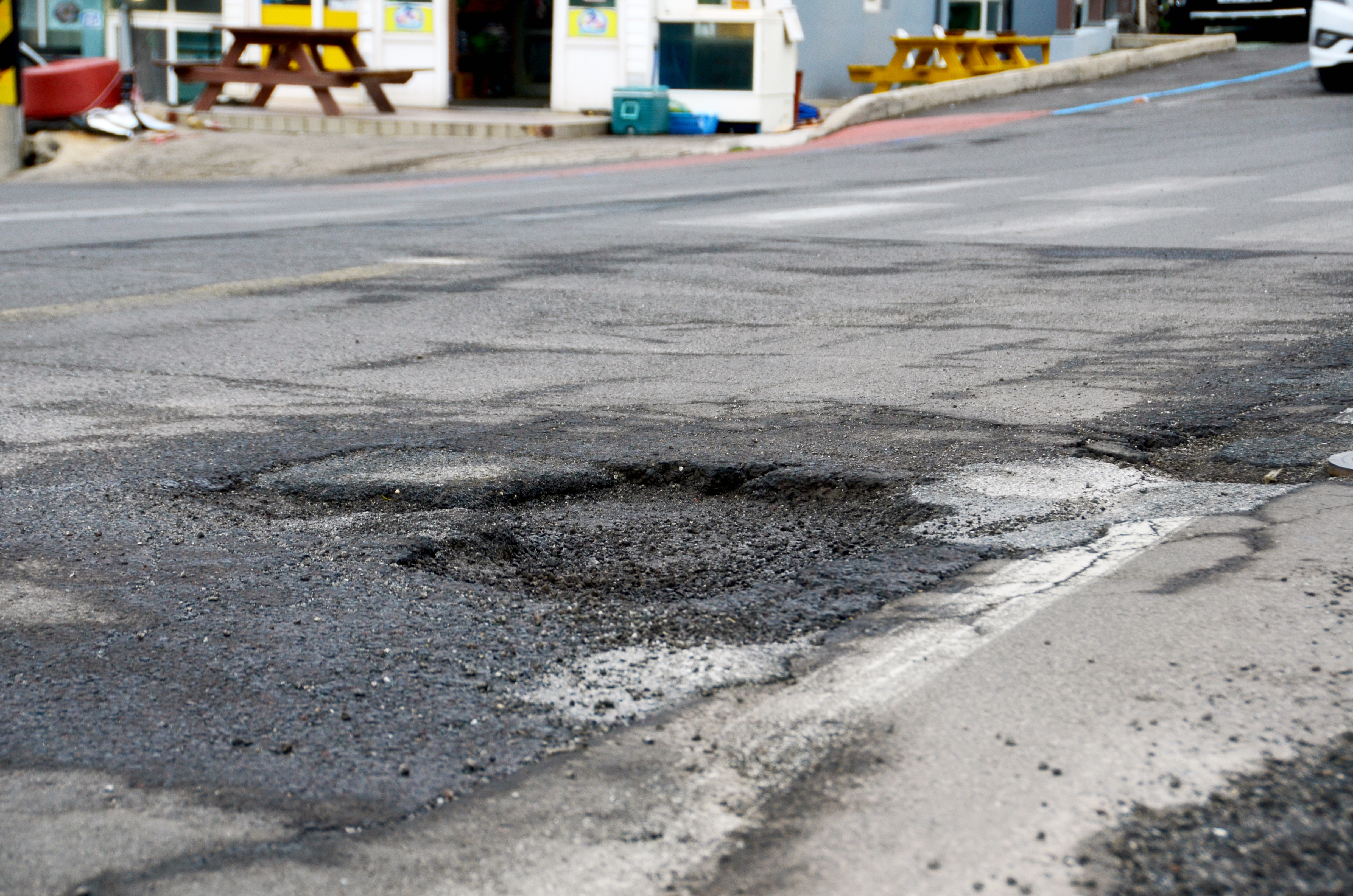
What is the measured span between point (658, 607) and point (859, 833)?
111 cm

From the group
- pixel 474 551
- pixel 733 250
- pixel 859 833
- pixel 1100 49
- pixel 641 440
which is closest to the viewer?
pixel 859 833

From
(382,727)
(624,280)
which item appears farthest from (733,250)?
(382,727)

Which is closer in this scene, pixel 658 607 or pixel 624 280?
pixel 658 607

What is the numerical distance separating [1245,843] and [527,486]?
2.45m

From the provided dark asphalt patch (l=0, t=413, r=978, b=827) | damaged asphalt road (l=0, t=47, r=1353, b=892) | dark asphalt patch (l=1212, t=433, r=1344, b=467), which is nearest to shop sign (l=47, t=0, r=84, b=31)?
damaged asphalt road (l=0, t=47, r=1353, b=892)

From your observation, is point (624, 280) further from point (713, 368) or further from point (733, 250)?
point (713, 368)

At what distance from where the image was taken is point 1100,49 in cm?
3241

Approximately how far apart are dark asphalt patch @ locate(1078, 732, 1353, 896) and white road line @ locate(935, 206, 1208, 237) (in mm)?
8243

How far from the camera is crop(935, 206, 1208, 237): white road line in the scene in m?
10.3

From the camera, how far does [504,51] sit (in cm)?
2648

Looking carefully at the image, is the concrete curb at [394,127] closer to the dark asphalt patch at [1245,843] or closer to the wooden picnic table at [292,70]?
the wooden picnic table at [292,70]

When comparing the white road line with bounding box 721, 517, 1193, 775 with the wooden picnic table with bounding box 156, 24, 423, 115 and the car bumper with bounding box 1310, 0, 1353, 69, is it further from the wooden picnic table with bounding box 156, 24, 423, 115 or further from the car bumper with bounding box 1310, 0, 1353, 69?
the car bumper with bounding box 1310, 0, 1353, 69

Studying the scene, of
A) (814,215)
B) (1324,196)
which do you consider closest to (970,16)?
(1324,196)

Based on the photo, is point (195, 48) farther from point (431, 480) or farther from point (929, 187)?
point (431, 480)
